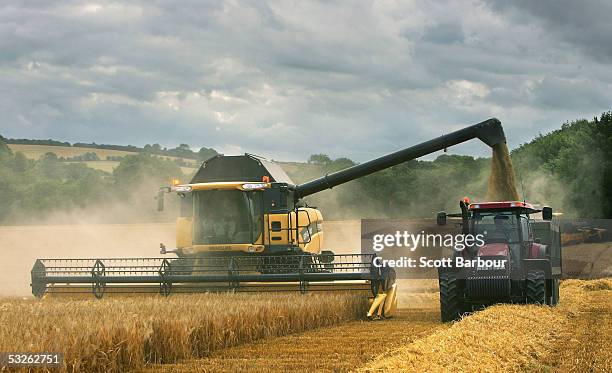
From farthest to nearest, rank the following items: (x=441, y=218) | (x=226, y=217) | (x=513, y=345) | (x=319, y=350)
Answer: (x=226, y=217), (x=441, y=218), (x=319, y=350), (x=513, y=345)

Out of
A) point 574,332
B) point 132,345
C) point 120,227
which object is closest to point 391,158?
point 574,332

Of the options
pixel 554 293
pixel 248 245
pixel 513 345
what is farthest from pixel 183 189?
pixel 513 345

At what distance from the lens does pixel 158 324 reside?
9492mm

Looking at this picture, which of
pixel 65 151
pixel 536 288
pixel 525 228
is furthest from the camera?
pixel 65 151

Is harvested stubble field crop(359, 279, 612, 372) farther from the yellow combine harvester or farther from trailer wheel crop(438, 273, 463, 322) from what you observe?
the yellow combine harvester

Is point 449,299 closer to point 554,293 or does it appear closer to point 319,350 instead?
point 554,293

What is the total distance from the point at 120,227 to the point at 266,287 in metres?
22.1

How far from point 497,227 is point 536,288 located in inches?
48.3

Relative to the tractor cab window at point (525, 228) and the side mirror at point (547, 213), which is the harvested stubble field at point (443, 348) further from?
the side mirror at point (547, 213)

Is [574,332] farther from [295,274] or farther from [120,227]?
[120,227]

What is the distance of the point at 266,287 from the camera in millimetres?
14195

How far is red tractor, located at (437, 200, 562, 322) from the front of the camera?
519 inches

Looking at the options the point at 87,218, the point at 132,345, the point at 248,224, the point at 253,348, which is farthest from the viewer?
the point at 87,218

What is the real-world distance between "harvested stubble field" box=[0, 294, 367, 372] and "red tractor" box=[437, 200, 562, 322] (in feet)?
5.27
